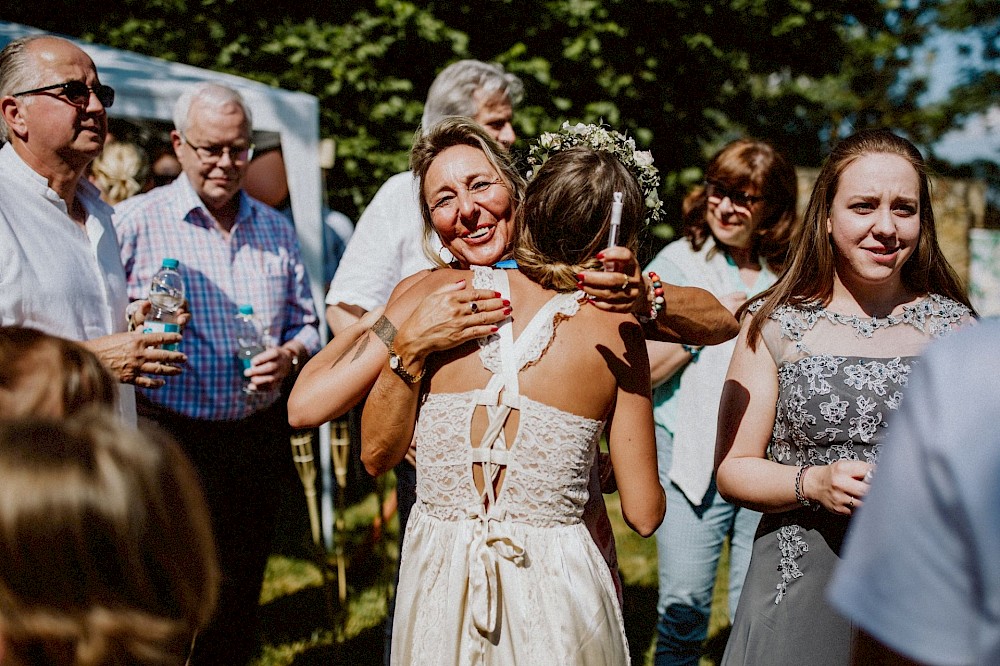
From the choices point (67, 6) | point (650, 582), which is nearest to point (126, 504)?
point (650, 582)

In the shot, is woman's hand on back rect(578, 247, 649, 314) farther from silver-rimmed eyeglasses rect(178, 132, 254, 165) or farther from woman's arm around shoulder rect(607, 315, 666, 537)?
silver-rimmed eyeglasses rect(178, 132, 254, 165)

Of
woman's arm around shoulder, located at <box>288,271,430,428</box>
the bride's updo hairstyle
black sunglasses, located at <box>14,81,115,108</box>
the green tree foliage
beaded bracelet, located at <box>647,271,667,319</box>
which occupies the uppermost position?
the green tree foliage

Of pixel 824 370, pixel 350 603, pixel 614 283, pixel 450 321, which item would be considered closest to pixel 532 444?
pixel 450 321

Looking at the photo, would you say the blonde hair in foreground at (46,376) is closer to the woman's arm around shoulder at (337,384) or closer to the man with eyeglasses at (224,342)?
the woman's arm around shoulder at (337,384)

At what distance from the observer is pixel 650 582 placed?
5.18 metres

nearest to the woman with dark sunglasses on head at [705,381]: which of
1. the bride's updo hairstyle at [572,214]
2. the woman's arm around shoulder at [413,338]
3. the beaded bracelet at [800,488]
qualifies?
the beaded bracelet at [800,488]

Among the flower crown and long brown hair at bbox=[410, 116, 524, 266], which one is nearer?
the flower crown

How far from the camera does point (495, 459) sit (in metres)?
2.02

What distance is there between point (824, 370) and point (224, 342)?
246 cm

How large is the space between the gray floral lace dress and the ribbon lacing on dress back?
0.79 metres

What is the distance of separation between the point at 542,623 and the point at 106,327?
71.1 inches

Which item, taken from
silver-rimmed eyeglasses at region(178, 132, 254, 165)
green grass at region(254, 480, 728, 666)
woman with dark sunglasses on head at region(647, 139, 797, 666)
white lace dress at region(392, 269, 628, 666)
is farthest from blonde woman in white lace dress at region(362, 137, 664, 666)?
silver-rimmed eyeglasses at region(178, 132, 254, 165)

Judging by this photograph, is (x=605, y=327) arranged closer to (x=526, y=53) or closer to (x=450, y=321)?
(x=450, y=321)

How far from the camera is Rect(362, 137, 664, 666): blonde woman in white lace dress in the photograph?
6.55ft
